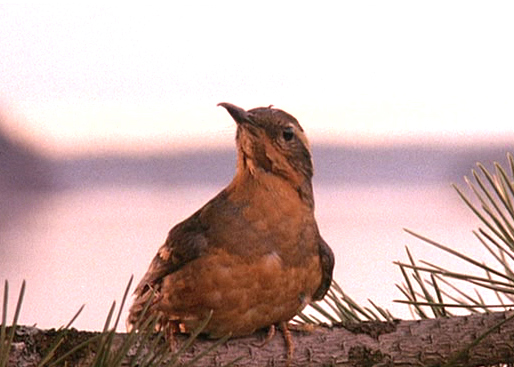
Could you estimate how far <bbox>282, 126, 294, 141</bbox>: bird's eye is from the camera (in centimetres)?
97

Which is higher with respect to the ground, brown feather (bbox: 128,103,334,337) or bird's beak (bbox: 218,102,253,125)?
bird's beak (bbox: 218,102,253,125)

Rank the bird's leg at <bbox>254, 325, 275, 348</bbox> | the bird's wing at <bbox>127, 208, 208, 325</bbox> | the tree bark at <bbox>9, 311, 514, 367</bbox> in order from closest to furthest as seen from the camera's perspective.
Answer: the tree bark at <bbox>9, 311, 514, 367</bbox>, the bird's leg at <bbox>254, 325, 275, 348</bbox>, the bird's wing at <bbox>127, 208, 208, 325</bbox>

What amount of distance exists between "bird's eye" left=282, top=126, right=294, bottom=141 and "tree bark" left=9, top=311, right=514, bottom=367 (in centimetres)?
27

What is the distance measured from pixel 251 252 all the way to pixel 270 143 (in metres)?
0.14

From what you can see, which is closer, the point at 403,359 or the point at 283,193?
the point at 403,359

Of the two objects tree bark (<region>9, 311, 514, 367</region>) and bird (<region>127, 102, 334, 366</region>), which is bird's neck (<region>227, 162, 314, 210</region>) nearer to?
bird (<region>127, 102, 334, 366</region>)

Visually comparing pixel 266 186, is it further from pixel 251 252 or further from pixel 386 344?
pixel 386 344

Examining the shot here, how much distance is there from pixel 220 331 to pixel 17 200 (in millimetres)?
2319

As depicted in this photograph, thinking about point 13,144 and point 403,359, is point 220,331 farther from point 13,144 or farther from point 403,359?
point 13,144

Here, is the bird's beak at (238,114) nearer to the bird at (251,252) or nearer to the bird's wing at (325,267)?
the bird at (251,252)

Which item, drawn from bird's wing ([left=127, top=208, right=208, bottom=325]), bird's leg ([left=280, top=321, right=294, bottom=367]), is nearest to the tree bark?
bird's leg ([left=280, top=321, right=294, bottom=367])

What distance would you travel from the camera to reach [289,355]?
0.74 meters

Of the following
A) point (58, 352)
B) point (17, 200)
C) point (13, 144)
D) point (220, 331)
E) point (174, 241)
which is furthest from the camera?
point (17, 200)

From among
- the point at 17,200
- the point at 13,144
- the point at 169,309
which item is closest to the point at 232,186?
the point at 169,309
